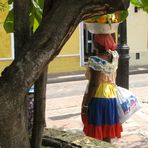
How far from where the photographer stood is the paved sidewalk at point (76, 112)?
6.78 m

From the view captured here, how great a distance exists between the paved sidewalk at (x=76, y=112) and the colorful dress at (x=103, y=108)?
3.65ft

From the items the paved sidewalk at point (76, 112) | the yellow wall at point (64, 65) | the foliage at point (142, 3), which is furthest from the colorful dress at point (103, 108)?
the yellow wall at point (64, 65)

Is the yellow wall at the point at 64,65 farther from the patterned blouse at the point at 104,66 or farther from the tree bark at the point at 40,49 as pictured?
the tree bark at the point at 40,49

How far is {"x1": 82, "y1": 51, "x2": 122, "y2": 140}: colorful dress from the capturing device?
520cm

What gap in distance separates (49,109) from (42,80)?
23.4 ft

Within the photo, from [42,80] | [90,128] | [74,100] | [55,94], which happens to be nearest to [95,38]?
[90,128]

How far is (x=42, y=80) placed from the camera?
231cm

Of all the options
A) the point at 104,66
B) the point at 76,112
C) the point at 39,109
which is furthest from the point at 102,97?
the point at 76,112

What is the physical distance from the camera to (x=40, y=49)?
1.89 meters

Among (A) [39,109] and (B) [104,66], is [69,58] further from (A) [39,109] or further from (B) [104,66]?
(A) [39,109]

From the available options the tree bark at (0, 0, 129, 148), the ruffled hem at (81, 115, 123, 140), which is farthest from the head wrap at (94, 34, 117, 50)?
the tree bark at (0, 0, 129, 148)

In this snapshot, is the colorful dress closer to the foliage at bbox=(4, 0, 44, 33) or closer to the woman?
the woman

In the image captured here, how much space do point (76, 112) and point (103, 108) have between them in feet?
12.2

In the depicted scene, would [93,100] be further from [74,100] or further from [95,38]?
[74,100]
